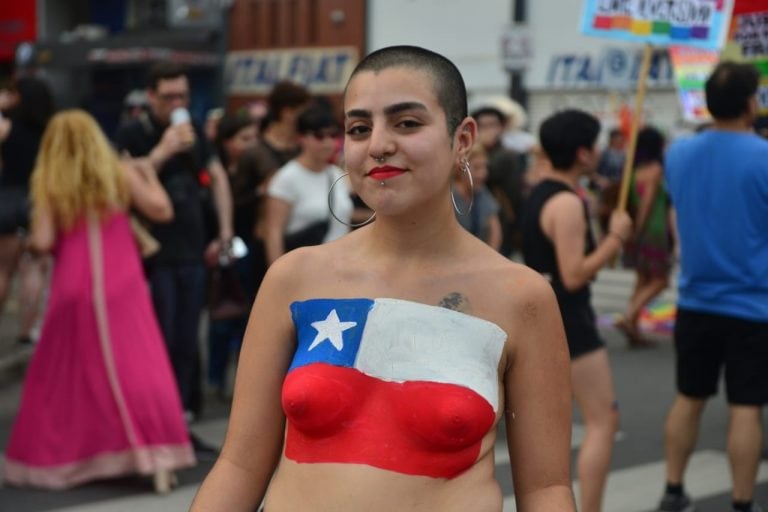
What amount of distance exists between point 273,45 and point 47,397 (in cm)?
2432

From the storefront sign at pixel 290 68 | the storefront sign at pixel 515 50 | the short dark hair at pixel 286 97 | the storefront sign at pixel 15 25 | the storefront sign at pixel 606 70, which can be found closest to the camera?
the short dark hair at pixel 286 97

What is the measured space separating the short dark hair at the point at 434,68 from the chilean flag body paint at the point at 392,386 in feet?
1.18

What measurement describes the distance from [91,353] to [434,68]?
14.6 ft

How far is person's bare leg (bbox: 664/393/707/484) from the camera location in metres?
6.41

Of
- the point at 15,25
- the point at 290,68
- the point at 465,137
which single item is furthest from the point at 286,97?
the point at 15,25

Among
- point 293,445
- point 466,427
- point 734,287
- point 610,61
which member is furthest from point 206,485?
point 610,61

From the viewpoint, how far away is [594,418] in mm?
5754

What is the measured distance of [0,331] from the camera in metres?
12.3

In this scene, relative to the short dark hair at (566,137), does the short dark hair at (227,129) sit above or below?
below

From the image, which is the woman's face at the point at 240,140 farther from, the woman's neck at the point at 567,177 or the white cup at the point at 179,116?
the woman's neck at the point at 567,177

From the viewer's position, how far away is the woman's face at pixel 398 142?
2.55 metres

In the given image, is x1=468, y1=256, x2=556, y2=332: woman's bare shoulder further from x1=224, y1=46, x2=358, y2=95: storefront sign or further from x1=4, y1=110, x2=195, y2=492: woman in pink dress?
x1=224, y1=46, x2=358, y2=95: storefront sign

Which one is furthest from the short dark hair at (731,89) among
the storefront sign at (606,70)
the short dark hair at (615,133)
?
the storefront sign at (606,70)

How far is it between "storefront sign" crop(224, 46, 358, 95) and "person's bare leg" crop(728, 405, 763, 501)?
73.4ft
